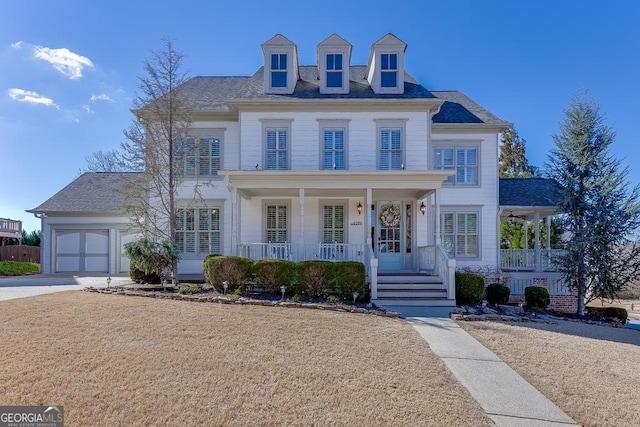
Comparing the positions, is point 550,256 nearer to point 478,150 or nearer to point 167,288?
point 478,150

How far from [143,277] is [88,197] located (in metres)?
8.24

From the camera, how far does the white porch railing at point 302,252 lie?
36.3ft

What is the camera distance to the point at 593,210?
11.8 metres

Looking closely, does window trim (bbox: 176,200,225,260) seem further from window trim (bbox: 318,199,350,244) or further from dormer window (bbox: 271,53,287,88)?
dormer window (bbox: 271,53,287,88)

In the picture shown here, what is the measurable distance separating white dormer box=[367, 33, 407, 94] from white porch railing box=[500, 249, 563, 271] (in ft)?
25.5

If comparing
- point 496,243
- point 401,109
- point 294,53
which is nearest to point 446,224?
point 496,243

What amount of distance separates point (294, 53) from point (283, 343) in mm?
11111

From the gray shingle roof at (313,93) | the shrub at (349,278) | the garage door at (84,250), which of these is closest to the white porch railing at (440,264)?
the shrub at (349,278)

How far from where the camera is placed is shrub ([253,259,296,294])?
31.6 feet

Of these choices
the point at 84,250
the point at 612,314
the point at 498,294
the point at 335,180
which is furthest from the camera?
the point at 84,250

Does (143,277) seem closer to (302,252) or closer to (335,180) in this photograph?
(302,252)

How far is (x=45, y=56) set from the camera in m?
16.1

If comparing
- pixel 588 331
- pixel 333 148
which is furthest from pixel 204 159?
pixel 588 331

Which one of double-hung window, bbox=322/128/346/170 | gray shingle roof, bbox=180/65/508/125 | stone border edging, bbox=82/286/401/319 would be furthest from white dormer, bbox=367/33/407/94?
stone border edging, bbox=82/286/401/319
